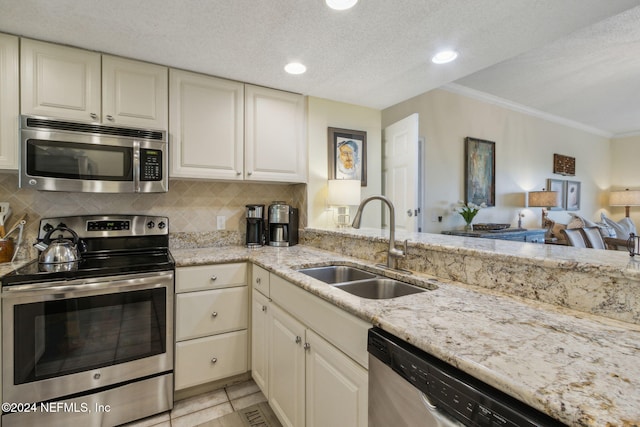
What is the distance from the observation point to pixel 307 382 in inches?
53.4

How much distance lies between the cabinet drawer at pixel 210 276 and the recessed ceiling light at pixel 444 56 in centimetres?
187

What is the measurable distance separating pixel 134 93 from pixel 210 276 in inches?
51.4

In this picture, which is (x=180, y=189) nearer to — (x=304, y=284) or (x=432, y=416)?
(x=304, y=284)

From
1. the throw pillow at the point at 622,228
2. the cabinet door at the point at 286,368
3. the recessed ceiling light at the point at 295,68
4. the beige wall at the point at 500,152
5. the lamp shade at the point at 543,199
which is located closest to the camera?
the cabinet door at the point at 286,368

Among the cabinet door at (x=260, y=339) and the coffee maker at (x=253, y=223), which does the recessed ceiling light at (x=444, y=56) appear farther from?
the cabinet door at (x=260, y=339)

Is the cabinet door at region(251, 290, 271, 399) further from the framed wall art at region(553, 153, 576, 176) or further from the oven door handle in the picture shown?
the framed wall art at region(553, 153, 576, 176)

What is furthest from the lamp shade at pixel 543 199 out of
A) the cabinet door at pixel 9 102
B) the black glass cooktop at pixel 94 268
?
the cabinet door at pixel 9 102

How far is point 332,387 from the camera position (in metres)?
1.18

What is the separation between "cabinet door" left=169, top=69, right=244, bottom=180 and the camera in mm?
2152

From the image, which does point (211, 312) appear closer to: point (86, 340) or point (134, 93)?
point (86, 340)

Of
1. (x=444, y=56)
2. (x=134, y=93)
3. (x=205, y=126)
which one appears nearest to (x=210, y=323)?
(x=205, y=126)

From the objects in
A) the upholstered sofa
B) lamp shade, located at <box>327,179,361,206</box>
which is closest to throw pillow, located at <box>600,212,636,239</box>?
the upholstered sofa

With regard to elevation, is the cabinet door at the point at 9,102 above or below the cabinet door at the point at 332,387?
above

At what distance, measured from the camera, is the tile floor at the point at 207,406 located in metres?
1.76
